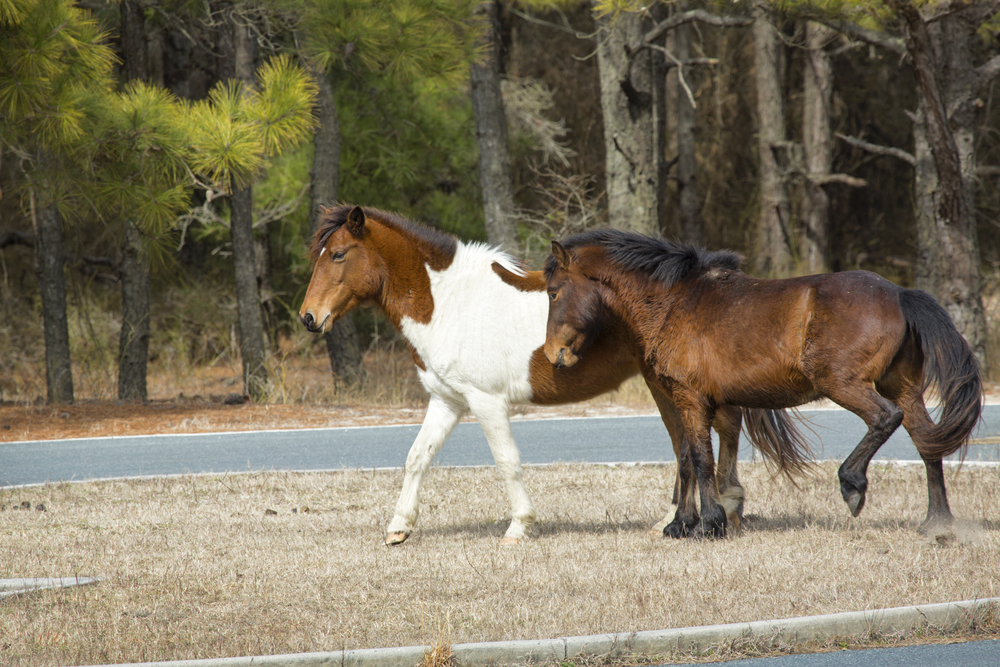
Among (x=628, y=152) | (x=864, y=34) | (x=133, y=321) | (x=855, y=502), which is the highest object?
(x=864, y=34)

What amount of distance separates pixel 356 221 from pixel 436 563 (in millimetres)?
2374

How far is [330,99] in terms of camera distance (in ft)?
52.7

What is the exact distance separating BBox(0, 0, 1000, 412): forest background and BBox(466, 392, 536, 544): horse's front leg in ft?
6.02

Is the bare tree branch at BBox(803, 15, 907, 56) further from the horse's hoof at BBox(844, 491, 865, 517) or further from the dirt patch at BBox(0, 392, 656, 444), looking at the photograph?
the horse's hoof at BBox(844, 491, 865, 517)

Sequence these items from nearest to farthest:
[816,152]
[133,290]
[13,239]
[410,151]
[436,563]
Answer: [436,563] → [133,290] → [13,239] → [410,151] → [816,152]

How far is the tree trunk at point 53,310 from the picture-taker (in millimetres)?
15508

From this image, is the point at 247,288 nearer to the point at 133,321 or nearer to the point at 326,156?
the point at 133,321

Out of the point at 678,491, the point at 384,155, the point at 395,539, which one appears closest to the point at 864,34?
the point at 384,155

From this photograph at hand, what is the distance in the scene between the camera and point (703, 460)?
6.28 m

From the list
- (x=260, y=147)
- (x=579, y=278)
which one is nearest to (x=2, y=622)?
(x=579, y=278)

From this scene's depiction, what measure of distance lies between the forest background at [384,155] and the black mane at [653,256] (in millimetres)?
1949

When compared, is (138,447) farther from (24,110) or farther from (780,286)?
(780,286)

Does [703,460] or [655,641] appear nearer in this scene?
[655,641]

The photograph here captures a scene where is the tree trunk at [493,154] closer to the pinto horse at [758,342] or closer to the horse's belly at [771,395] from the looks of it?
the pinto horse at [758,342]
